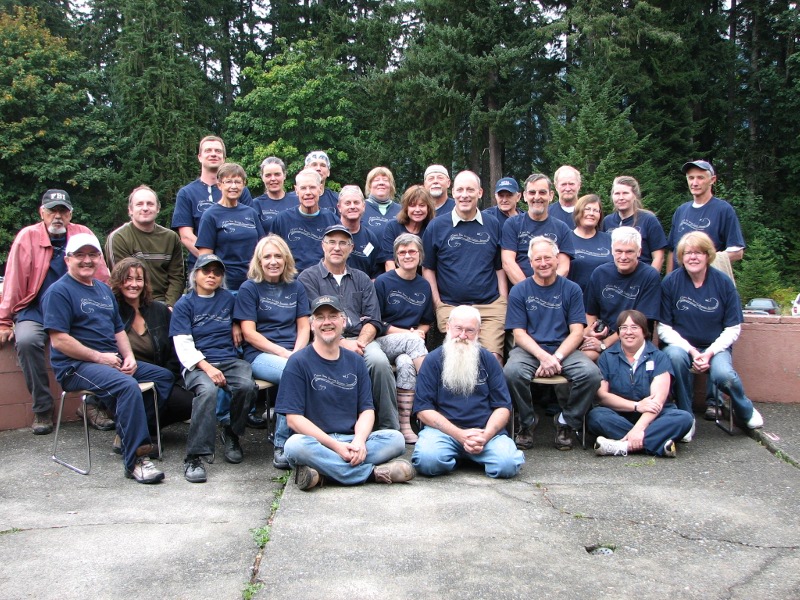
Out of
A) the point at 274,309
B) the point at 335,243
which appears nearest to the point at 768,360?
the point at 335,243

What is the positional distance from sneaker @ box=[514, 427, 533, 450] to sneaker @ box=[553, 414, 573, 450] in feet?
0.69

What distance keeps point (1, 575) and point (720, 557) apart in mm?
3572

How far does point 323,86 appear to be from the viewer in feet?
96.1

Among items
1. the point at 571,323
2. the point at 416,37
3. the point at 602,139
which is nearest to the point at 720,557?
the point at 571,323

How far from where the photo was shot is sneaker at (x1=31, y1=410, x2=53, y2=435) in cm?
626

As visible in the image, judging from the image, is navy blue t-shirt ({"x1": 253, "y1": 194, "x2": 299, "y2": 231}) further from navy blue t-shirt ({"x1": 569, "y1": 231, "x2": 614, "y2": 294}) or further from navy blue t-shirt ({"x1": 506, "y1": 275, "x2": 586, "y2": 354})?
navy blue t-shirt ({"x1": 569, "y1": 231, "x2": 614, "y2": 294})

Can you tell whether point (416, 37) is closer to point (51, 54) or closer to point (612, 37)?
point (612, 37)

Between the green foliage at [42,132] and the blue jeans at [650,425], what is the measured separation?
24.5 m

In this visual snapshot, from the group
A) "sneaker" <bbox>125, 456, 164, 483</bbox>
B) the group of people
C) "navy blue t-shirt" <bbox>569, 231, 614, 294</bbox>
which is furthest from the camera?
"navy blue t-shirt" <bbox>569, 231, 614, 294</bbox>

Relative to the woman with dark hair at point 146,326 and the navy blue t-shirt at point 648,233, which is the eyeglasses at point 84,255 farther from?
the navy blue t-shirt at point 648,233

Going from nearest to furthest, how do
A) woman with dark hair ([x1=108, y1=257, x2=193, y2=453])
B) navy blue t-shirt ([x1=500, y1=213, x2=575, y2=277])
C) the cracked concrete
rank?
the cracked concrete
woman with dark hair ([x1=108, y1=257, x2=193, y2=453])
navy blue t-shirt ([x1=500, y1=213, x2=575, y2=277])

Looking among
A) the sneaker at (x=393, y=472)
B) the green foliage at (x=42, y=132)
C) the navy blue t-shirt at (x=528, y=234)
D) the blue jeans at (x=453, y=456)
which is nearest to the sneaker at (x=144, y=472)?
the sneaker at (x=393, y=472)

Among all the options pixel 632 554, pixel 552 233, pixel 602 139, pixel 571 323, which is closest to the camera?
pixel 632 554

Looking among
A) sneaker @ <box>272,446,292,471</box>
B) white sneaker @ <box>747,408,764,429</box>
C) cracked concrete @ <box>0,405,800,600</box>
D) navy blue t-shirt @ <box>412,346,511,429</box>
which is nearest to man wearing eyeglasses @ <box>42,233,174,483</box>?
cracked concrete @ <box>0,405,800,600</box>
